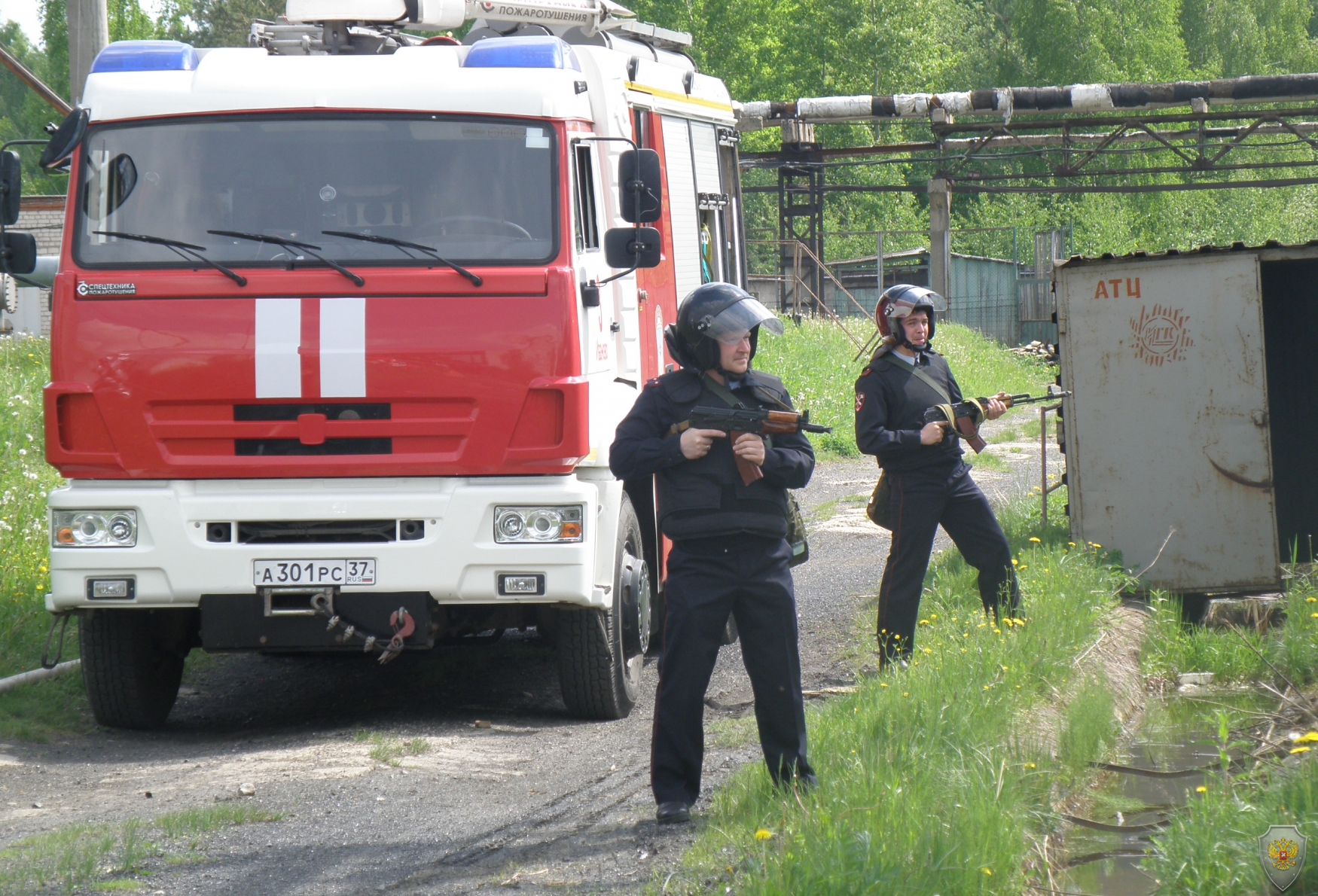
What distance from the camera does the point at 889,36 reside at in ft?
155

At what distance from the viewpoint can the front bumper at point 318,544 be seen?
20.5ft

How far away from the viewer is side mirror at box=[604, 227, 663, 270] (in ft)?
21.9

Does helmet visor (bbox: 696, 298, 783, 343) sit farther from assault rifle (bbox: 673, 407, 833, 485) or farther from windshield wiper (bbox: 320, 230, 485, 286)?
windshield wiper (bbox: 320, 230, 485, 286)

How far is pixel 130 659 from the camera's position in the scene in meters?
6.82

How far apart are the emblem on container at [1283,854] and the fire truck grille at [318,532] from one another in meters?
3.69

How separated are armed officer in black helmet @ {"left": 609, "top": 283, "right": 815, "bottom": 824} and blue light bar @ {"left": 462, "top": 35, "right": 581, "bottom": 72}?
2210 mm

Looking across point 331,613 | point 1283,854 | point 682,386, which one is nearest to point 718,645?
point 682,386

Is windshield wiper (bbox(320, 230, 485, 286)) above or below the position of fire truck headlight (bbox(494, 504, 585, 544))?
Answer: above

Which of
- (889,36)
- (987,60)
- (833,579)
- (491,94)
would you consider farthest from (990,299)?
(491,94)

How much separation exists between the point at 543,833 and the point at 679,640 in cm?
86

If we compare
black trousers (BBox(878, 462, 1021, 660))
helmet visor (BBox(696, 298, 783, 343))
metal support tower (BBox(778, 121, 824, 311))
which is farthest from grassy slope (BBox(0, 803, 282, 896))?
metal support tower (BBox(778, 121, 824, 311))

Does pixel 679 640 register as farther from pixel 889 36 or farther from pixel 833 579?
pixel 889 36

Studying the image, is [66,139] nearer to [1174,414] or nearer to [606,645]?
[606,645]

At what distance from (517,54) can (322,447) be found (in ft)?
6.53
